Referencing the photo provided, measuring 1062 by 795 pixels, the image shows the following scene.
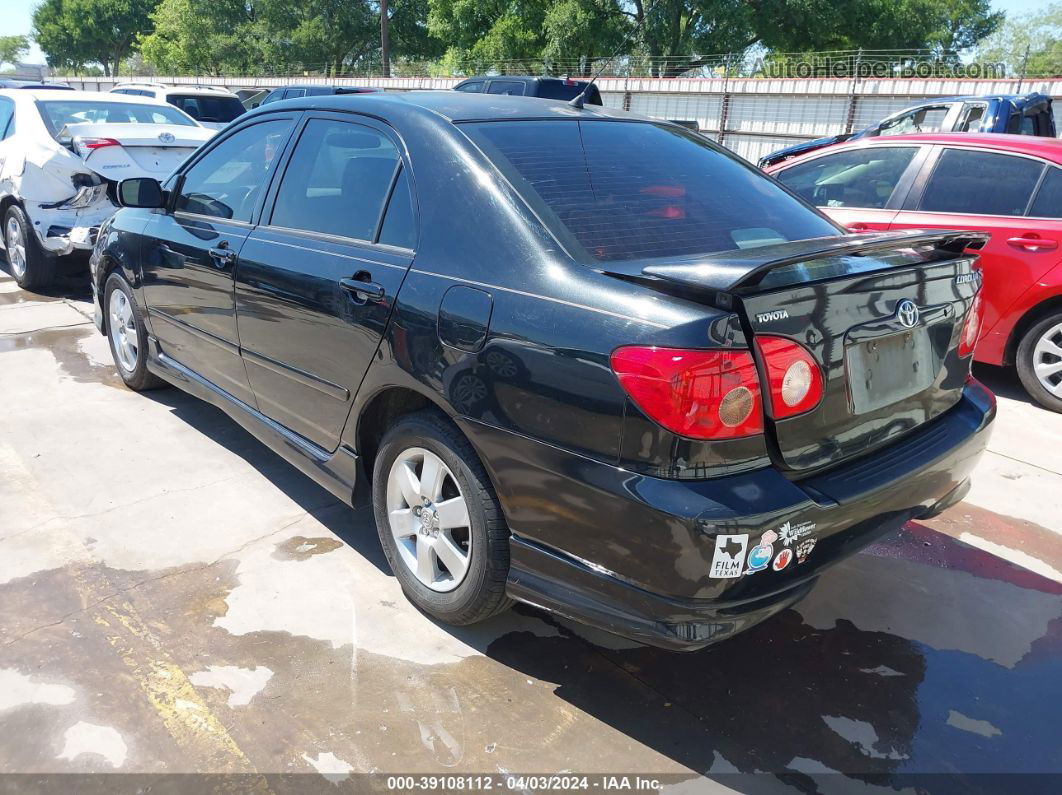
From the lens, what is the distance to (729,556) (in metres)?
2.06

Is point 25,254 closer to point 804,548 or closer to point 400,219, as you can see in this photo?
point 400,219

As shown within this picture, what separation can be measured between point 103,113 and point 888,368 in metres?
8.13

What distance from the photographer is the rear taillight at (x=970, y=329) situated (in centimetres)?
279

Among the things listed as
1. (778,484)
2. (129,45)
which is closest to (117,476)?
(778,484)

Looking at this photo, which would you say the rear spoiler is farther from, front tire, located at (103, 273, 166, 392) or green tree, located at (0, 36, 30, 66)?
green tree, located at (0, 36, 30, 66)

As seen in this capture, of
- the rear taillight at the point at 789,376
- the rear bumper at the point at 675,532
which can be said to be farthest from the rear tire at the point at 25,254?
the rear taillight at the point at 789,376

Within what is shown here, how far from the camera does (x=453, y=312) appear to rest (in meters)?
2.49

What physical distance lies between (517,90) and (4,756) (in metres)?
12.0

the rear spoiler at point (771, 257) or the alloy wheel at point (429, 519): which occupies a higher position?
the rear spoiler at point (771, 257)

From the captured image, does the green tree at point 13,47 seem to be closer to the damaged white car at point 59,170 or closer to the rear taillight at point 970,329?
the damaged white car at point 59,170

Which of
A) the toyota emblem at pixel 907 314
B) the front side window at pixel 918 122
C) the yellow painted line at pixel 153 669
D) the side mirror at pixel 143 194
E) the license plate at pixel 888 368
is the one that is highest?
the front side window at pixel 918 122

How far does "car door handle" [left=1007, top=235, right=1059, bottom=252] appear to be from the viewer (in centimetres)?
501

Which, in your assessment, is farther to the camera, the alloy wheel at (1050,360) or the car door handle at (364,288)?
the alloy wheel at (1050,360)

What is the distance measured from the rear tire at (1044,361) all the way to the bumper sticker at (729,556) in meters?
4.08
